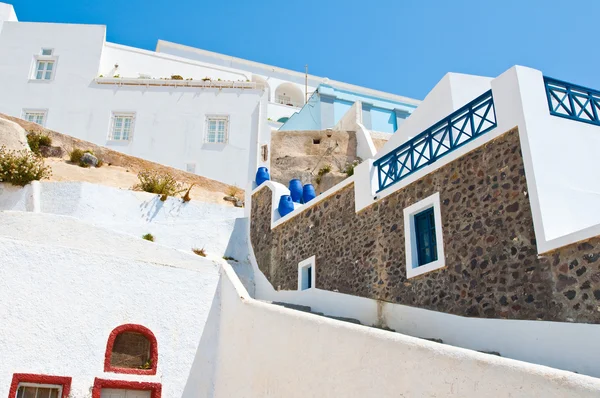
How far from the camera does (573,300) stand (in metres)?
5.93

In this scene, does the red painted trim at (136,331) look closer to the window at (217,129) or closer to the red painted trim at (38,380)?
the red painted trim at (38,380)

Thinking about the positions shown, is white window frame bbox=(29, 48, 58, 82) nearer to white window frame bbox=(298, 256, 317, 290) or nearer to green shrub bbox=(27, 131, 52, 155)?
green shrub bbox=(27, 131, 52, 155)

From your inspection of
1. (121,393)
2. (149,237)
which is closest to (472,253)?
(121,393)

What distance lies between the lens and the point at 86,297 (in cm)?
897

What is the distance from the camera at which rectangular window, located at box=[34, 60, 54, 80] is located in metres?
21.6

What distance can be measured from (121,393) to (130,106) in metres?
13.9

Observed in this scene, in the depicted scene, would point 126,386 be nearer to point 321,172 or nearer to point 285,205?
point 285,205

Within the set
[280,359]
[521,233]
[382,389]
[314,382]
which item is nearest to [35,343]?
[280,359]

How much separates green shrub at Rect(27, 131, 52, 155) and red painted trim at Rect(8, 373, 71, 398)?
917cm

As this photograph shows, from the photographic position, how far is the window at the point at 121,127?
2033 cm

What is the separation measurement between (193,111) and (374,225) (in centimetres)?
1299

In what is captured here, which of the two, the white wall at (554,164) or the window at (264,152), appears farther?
the window at (264,152)

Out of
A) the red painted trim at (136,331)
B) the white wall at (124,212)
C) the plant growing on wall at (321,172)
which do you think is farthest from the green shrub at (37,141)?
the red painted trim at (136,331)

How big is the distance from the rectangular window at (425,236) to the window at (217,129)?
13.0 m
